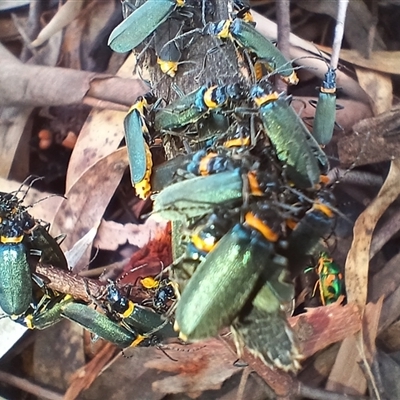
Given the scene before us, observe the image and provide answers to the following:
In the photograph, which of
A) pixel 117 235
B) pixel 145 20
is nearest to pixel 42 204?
pixel 117 235

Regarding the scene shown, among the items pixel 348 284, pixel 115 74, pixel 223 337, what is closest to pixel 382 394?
pixel 348 284

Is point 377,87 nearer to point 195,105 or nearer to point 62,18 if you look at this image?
point 195,105

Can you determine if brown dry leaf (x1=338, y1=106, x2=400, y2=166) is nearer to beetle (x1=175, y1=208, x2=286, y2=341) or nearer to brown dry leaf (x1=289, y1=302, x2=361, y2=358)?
brown dry leaf (x1=289, y1=302, x2=361, y2=358)

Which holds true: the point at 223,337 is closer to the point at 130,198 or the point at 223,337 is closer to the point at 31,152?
the point at 130,198

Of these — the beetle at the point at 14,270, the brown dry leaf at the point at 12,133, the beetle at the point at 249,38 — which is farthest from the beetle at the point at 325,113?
the brown dry leaf at the point at 12,133

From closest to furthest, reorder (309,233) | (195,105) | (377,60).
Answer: (309,233) < (195,105) < (377,60)

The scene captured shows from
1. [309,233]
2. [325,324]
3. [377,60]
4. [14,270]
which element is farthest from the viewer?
[377,60]

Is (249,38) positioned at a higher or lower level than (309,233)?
higher
